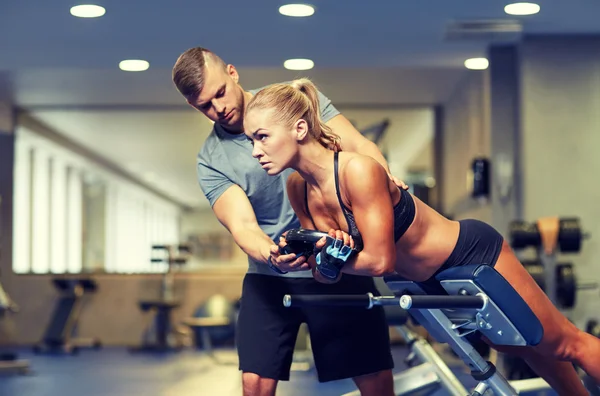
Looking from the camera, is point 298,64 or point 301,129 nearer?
point 301,129

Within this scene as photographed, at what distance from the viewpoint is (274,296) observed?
2.56m

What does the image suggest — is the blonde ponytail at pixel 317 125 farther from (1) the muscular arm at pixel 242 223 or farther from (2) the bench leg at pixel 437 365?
(2) the bench leg at pixel 437 365

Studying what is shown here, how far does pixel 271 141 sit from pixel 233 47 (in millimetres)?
4078

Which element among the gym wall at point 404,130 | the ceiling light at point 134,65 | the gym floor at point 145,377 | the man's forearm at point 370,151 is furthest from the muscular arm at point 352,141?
the gym wall at point 404,130

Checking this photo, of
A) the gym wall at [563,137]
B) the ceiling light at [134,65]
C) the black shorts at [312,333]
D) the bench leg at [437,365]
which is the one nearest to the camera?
the black shorts at [312,333]

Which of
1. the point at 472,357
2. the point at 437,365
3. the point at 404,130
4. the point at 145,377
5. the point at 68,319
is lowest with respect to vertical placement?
the point at 145,377

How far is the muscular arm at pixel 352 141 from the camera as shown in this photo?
95.4 inches

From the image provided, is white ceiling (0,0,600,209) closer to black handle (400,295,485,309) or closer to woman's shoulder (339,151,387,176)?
woman's shoulder (339,151,387,176)

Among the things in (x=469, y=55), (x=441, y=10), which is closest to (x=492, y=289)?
(x=441, y=10)

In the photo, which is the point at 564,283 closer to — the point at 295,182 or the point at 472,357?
the point at 472,357

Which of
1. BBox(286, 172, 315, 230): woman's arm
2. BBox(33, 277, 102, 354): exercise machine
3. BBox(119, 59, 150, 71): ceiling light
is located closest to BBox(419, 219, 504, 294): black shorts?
BBox(286, 172, 315, 230): woman's arm

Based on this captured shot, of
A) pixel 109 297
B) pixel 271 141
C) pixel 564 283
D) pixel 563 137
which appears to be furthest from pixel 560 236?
pixel 109 297

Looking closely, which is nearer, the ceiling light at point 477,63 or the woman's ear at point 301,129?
the woman's ear at point 301,129

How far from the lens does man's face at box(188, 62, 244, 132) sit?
2.40 metres
